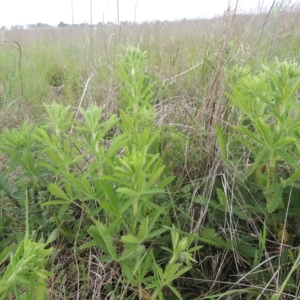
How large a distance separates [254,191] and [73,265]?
576mm

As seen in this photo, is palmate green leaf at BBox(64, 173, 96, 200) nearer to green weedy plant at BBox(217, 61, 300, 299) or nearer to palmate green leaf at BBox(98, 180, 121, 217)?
palmate green leaf at BBox(98, 180, 121, 217)

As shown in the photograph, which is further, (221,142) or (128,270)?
(221,142)

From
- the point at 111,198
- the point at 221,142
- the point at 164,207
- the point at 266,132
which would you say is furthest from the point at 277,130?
the point at 111,198

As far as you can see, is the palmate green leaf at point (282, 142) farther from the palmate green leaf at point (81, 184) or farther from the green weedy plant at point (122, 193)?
the palmate green leaf at point (81, 184)

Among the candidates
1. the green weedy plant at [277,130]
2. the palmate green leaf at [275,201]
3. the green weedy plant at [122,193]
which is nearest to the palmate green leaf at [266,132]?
the green weedy plant at [277,130]

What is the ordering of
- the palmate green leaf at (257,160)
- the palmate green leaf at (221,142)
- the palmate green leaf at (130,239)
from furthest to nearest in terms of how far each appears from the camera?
the palmate green leaf at (221,142) → the palmate green leaf at (257,160) → the palmate green leaf at (130,239)

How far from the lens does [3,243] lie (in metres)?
1.12

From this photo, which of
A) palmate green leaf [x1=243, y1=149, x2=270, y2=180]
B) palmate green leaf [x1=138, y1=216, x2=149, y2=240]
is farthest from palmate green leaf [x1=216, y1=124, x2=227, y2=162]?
palmate green leaf [x1=138, y1=216, x2=149, y2=240]

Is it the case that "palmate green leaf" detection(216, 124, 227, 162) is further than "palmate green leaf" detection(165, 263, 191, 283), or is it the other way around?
"palmate green leaf" detection(216, 124, 227, 162)

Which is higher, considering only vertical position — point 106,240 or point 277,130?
point 277,130

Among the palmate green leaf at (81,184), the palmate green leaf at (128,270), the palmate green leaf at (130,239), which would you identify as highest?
the palmate green leaf at (81,184)

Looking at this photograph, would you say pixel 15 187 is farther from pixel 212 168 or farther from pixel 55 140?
pixel 212 168

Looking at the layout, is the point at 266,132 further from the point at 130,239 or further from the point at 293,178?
the point at 130,239

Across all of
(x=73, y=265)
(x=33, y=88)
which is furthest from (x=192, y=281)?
(x=33, y=88)
